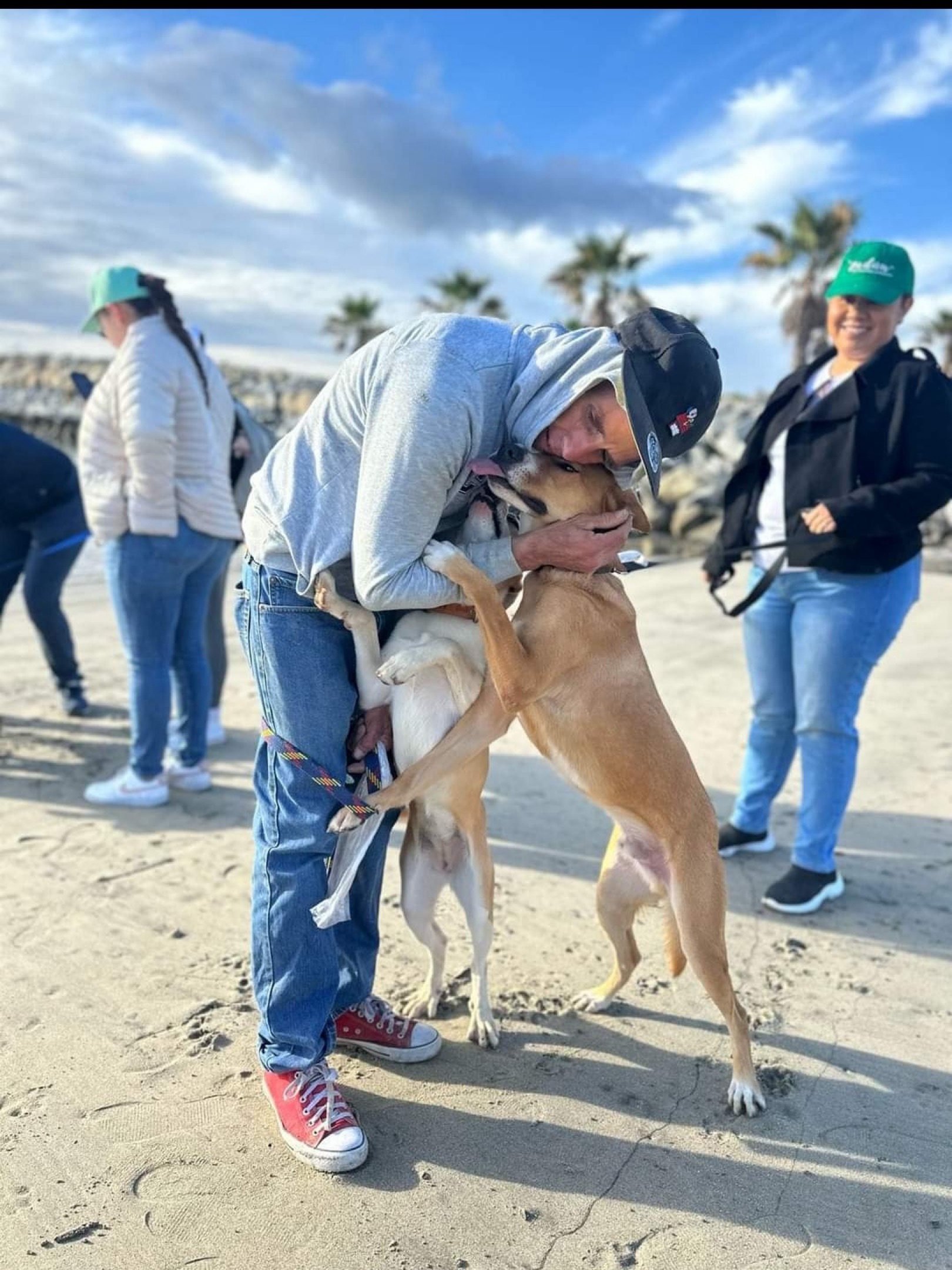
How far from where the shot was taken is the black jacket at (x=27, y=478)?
5.43m

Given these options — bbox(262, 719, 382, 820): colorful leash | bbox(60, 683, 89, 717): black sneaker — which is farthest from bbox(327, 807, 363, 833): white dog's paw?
bbox(60, 683, 89, 717): black sneaker

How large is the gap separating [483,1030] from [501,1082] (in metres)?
0.20

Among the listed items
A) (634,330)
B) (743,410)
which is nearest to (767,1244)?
(634,330)

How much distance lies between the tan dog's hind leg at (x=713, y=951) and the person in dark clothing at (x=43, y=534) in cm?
437

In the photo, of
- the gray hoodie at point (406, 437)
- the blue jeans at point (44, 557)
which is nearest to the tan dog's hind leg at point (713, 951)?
the gray hoodie at point (406, 437)

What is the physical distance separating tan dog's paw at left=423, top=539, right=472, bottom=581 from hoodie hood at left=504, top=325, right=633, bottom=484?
31 centimetres

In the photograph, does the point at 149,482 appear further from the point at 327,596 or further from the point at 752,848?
the point at 752,848

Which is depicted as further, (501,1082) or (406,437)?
(501,1082)

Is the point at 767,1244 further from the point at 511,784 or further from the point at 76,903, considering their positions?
the point at 511,784

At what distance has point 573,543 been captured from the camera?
2.40 meters

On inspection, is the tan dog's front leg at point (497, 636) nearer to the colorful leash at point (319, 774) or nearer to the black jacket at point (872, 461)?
the colorful leash at point (319, 774)

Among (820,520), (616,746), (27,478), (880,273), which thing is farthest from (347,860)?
(27,478)

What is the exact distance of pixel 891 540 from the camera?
3.85 m

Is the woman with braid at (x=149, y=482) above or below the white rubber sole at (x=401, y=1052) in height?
above
